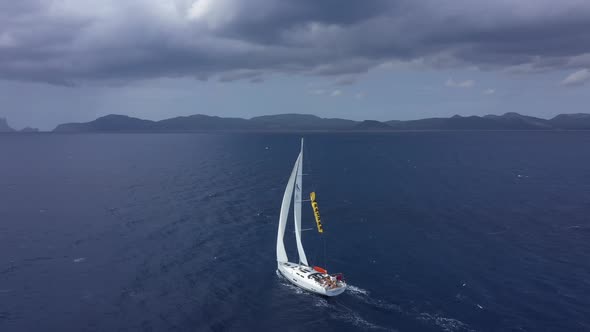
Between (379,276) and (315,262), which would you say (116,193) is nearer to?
(315,262)

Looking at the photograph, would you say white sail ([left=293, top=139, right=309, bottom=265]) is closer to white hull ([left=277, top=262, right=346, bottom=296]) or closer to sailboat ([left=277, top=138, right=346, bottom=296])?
sailboat ([left=277, top=138, right=346, bottom=296])

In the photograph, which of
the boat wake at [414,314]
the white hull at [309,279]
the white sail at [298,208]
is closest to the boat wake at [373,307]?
the boat wake at [414,314]

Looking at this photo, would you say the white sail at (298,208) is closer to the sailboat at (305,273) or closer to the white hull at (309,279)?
the sailboat at (305,273)

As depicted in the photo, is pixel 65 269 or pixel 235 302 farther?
pixel 65 269

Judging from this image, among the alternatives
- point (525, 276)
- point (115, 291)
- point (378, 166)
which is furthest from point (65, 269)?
point (378, 166)

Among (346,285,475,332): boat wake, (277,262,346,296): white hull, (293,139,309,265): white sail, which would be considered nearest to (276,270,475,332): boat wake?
(346,285,475,332): boat wake

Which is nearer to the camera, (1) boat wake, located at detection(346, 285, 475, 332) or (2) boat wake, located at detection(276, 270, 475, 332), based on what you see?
(1) boat wake, located at detection(346, 285, 475, 332)
